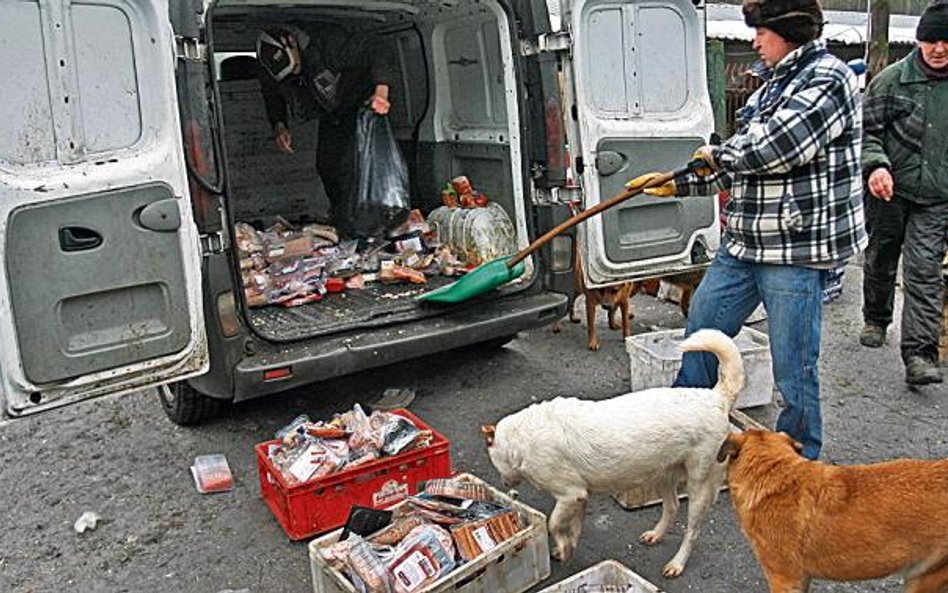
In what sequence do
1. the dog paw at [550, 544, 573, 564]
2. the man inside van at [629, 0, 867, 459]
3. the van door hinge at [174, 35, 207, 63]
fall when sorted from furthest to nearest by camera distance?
the van door hinge at [174, 35, 207, 63] → the dog paw at [550, 544, 573, 564] → the man inside van at [629, 0, 867, 459]

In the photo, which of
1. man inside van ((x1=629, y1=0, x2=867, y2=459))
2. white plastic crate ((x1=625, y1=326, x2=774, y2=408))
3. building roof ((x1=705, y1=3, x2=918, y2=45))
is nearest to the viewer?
man inside van ((x1=629, y1=0, x2=867, y2=459))

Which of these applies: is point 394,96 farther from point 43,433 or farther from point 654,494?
point 654,494

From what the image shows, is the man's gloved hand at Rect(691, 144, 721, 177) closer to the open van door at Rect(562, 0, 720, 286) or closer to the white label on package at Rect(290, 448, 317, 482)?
the open van door at Rect(562, 0, 720, 286)

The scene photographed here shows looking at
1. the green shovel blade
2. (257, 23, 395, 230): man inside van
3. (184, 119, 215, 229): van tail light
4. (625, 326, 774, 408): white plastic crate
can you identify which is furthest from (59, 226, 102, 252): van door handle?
(257, 23, 395, 230): man inside van

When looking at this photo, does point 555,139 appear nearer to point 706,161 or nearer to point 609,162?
point 609,162

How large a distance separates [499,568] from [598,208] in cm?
163

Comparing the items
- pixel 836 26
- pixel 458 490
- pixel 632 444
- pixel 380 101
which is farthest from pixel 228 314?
pixel 836 26

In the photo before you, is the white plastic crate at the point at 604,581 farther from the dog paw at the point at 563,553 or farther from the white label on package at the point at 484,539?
the dog paw at the point at 563,553

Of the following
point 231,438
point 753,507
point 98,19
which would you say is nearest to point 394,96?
point 231,438

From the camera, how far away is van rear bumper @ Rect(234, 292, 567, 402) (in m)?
3.70

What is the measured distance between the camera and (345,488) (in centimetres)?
339

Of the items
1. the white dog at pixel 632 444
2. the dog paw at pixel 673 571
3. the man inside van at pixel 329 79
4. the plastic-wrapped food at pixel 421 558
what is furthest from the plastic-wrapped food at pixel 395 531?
the man inside van at pixel 329 79

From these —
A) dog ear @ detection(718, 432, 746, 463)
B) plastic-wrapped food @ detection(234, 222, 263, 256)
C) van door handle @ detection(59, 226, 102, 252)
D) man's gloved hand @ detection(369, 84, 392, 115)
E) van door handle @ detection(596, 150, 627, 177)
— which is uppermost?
man's gloved hand @ detection(369, 84, 392, 115)

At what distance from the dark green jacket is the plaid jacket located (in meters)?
1.77
